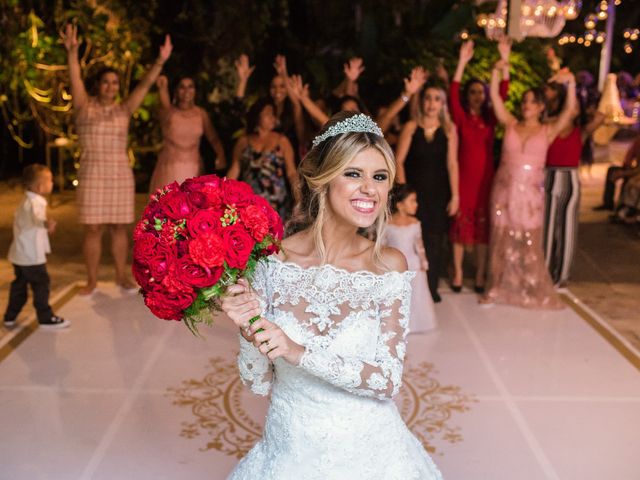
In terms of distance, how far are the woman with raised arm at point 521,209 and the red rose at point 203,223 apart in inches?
178

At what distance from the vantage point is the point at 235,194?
2045 mm

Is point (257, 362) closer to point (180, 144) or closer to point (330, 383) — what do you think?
point (330, 383)

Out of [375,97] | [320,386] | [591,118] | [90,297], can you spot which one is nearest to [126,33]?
[375,97]

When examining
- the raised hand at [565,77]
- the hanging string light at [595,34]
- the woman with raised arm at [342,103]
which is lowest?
the woman with raised arm at [342,103]

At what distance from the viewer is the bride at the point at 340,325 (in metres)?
2.31

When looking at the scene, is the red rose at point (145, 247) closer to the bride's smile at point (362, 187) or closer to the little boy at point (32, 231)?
the bride's smile at point (362, 187)

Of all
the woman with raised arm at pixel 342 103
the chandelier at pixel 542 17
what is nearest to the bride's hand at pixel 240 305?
the woman with raised arm at pixel 342 103

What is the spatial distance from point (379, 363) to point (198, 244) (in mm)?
645

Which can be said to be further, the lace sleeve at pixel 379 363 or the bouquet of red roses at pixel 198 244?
the lace sleeve at pixel 379 363

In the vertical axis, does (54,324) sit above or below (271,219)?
below

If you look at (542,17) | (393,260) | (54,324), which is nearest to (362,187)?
(393,260)

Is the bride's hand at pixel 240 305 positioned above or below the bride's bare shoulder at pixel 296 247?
below

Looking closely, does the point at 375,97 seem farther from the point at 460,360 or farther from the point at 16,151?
the point at 16,151

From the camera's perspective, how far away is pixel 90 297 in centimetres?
627
